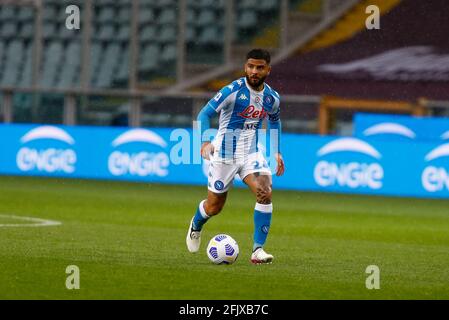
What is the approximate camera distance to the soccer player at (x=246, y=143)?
1053 cm

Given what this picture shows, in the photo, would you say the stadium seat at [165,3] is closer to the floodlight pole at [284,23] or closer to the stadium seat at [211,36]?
the stadium seat at [211,36]

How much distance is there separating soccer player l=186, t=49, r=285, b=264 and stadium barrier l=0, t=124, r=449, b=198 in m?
8.99

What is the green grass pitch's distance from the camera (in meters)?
8.88

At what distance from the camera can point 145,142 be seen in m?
21.6

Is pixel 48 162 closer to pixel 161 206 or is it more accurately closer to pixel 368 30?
pixel 161 206

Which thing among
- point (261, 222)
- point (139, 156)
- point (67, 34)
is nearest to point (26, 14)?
point (67, 34)

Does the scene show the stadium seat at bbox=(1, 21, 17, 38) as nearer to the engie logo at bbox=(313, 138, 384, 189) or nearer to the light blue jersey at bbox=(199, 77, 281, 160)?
the engie logo at bbox=(313, 138, 384, 189)

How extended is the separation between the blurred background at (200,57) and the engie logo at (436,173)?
4.81m

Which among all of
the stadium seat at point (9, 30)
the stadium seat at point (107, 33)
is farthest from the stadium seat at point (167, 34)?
the stadium seat at point (9, 30)

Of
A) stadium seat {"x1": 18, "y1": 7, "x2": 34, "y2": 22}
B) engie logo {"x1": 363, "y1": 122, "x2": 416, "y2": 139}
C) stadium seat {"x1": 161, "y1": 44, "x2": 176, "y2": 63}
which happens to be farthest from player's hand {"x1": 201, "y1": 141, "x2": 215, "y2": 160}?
stadium seat {"x1": 18, "y1": 7, "x2": 34, "y2": 22}

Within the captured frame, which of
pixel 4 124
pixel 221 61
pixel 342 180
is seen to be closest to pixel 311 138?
pixel 342 180

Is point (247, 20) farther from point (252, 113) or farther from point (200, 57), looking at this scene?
point (252, 113)

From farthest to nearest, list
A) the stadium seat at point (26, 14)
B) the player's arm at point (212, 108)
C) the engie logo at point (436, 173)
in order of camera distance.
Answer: the stadium seat at point (26, 14) → the engie logo at point (436, 173) → the player's arm at point (212, 108)

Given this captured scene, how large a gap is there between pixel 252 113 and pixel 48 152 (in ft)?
39.8
